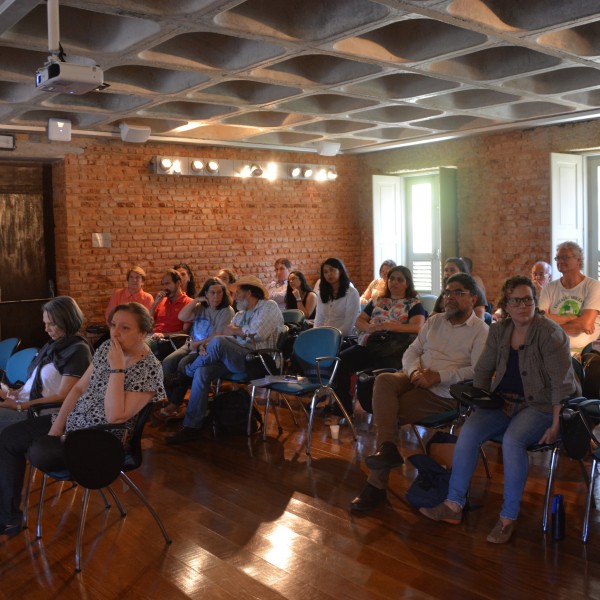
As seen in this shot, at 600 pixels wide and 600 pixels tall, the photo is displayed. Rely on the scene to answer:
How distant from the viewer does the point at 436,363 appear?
492 cm

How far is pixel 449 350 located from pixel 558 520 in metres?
1.32

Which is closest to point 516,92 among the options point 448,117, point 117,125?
point 448,117

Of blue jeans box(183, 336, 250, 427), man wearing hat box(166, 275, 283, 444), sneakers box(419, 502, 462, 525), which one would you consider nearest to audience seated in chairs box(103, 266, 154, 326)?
man wearing hat box(166, 275, 283, 444)

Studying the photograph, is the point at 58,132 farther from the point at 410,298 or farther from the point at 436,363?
the point at 436,363

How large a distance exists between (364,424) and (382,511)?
6.86 ft

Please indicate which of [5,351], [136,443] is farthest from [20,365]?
[136,443]

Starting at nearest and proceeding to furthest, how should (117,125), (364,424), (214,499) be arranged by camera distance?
1. (214,499)
2. (364,424)
3. (117,125)

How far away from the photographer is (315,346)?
20.2ft

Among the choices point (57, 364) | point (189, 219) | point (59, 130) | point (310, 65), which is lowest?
point (57, 364)

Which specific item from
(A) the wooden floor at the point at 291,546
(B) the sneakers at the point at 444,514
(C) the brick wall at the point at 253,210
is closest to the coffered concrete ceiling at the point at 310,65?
(C) the brick wall at the point at 253,210

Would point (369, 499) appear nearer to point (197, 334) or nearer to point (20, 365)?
point (20, 365)

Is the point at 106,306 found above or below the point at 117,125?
below

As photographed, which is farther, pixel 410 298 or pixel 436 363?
pixel 410 298

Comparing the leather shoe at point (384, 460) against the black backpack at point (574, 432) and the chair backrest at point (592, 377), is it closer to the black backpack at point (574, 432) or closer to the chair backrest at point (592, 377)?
the black backpack at point (574, 432)
